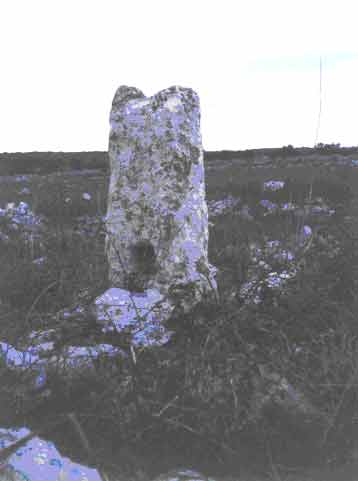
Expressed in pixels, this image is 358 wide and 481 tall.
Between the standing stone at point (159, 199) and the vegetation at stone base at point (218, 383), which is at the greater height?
the standing stone at point (159, 199)

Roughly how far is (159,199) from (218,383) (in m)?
1.27

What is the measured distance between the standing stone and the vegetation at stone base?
0.27 meters

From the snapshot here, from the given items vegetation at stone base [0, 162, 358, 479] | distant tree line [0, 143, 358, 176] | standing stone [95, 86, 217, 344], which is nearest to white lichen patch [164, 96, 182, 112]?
standing stone [95, 86, 217, 344]

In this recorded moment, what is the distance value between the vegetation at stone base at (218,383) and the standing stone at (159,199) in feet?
0.88

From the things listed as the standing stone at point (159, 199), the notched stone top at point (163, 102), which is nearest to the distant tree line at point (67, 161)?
the notched stone top at point (163, 102)

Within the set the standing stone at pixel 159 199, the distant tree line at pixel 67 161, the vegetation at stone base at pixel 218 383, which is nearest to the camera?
the vegetation at stone base at pixel 218 383

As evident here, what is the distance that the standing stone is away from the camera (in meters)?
3.44

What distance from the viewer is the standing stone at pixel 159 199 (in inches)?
135

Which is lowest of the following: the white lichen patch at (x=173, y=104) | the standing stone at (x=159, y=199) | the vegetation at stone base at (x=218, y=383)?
the vegetation at stone base at (x=218, y=383)

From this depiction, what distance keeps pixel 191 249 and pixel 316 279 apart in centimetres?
98

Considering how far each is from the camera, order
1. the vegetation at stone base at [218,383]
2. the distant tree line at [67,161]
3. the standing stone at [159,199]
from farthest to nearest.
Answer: the distant tree line at [67,161]
the standing stone at [159,199]
the vegetation at stone base at [218,383]

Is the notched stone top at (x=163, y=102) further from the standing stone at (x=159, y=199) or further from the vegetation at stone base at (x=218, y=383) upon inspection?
the vegetation at stone base at (x=218, y=383)

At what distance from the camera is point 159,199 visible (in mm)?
3443

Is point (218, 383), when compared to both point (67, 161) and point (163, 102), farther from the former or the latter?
point (67, 161)
